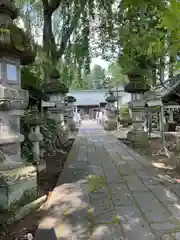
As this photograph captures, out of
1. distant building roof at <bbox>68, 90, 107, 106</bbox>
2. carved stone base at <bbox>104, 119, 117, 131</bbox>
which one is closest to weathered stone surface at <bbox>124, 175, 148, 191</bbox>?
carved stone base at <bbox>104, 119, 117, 131</bbox>

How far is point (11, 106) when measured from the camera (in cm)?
287

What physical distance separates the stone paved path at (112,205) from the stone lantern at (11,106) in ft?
1.60

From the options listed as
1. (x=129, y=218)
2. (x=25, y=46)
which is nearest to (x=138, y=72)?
(x=25, y=46)

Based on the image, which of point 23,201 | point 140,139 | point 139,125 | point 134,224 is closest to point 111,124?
point 139,125

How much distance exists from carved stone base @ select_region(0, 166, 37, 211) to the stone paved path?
0.31 meters

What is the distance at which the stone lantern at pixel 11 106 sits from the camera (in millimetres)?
2750

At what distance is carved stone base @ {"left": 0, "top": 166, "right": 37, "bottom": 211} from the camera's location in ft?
8.98

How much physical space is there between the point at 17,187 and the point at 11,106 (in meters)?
1.00

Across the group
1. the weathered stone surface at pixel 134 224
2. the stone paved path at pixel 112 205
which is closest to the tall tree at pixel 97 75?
the stone paved path at pixel 112 205

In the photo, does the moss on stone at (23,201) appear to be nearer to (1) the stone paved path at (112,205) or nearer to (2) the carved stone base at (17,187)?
(2) the carved stone base at (17,187)

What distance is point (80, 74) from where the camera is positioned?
9.22 meters

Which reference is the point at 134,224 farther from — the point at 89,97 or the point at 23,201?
the point at 89,97

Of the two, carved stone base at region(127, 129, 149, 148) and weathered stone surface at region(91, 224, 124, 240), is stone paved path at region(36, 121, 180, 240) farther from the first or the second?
carved stone base at region(127, 129, 149, 148)

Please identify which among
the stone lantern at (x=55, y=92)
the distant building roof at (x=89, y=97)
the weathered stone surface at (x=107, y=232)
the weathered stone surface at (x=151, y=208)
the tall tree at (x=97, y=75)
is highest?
the tall tree at (x=97, y=75)
